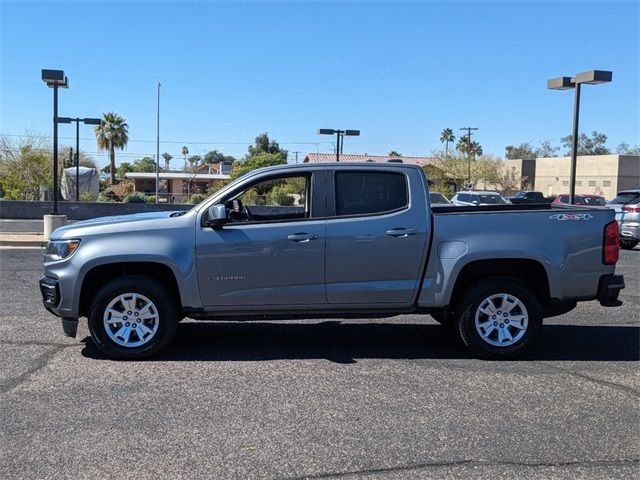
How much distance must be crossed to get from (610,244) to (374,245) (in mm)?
2305

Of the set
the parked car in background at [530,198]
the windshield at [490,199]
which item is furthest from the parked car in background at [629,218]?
the windshield at [490,199]

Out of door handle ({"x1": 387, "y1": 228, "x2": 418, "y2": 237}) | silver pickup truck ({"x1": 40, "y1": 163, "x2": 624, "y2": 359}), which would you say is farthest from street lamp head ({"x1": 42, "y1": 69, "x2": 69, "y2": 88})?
door handle ({"x1": 387, "y1": 228, "x2": 418, "y2": 237})

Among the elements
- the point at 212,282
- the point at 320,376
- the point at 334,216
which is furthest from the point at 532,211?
the point at 212,282

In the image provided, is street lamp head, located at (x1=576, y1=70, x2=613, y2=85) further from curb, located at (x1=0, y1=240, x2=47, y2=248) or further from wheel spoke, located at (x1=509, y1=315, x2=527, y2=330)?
curb, located at (x1=0, y1=240, x2=47, y2=248)

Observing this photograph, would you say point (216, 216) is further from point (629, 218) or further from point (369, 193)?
point (629, 218)

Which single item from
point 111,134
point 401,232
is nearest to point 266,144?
point 111,134

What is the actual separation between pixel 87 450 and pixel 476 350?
366 cm

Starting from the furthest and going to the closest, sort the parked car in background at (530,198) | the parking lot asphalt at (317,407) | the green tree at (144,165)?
the green tree at (144,165) < the parked car in background at (530,198) < the parking lot asphalt at (317,407)

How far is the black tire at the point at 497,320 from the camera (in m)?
6.02

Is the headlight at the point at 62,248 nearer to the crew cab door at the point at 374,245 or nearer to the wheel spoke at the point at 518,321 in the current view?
the crew cab door at the point at 374,245

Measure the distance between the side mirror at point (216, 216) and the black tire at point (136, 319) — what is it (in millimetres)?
772

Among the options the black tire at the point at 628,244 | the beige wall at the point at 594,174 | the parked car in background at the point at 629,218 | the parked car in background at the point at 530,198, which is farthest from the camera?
the beige wall at the point at 594,174

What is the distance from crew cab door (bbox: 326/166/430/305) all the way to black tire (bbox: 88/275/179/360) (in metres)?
1.56

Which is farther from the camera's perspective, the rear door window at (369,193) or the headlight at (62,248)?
the rear door window at (369,193)
